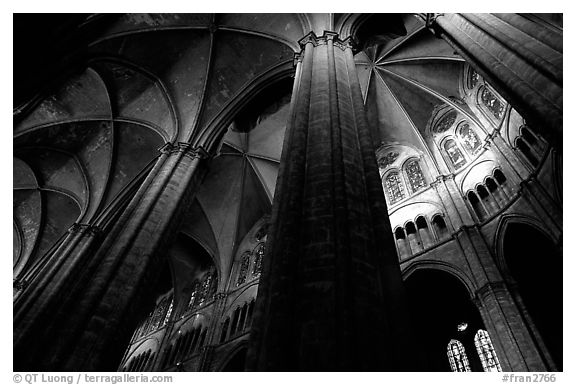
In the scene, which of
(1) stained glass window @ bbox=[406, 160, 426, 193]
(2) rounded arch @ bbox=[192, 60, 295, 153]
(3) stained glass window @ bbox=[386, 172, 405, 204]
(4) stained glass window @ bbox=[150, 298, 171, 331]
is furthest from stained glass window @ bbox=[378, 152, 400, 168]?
(4) stained glass window @ bbox=[150, 298, 171, 331]

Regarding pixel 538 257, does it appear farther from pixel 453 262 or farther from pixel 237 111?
pixel 237 111

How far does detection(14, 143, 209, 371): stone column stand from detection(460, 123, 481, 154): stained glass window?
391 inches

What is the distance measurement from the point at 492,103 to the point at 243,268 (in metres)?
12.0

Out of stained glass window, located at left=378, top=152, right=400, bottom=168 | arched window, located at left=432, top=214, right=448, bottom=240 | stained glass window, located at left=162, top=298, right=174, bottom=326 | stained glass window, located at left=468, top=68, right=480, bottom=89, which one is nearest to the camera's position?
arched window, located at left=432, top=214, right=448, bottom=240

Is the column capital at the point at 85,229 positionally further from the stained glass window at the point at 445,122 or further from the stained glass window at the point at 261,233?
the stained glass window at the point at 445,122

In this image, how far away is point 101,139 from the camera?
548 inches

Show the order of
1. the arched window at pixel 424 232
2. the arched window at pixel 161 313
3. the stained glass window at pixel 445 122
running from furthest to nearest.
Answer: the arched window at pixel 161 313 < the stained glass window at pixel 445 122 < the arched window at pixel 424 232

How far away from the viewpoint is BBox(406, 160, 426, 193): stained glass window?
45.8 feet

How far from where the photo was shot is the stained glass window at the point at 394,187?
14.3 metres

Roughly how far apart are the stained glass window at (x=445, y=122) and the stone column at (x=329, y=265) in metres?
10.3

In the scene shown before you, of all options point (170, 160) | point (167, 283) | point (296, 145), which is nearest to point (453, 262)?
point (296, 145)

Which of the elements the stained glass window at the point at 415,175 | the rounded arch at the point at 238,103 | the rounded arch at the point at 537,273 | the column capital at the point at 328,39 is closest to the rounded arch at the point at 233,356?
the rounded arch at the point at 238,103

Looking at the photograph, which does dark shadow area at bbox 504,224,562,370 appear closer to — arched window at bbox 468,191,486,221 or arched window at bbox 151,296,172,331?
arched window at bbox 468,191,486,221

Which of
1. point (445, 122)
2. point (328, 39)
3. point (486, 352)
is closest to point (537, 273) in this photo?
point (486, 352)
